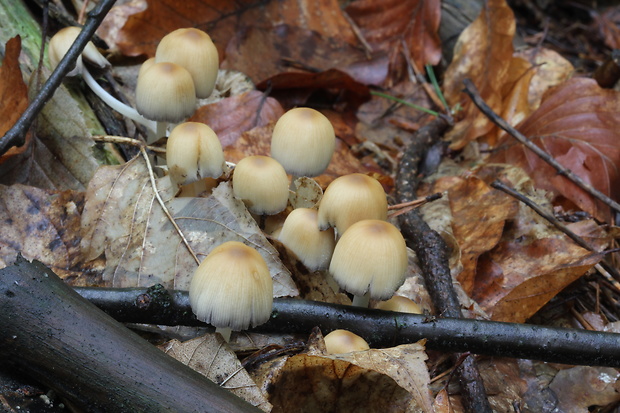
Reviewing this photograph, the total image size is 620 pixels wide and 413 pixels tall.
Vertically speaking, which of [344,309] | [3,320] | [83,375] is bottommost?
[344,309]

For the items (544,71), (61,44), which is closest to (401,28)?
(544,71)

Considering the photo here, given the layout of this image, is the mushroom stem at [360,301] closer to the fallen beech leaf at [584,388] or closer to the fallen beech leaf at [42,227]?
the fallen beech leaf at [584,388]

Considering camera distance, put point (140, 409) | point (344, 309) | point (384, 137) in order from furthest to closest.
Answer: point (384, 137) < point (344, 309) < point (140, 409)

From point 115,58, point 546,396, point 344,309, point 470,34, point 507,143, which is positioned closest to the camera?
point 344,309

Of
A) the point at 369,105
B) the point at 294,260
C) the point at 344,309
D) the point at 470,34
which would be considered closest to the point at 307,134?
the point at 294,260

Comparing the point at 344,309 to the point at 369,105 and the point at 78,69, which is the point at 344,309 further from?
the point at 369,105

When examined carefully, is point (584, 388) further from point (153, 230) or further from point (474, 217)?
point (153, 230)

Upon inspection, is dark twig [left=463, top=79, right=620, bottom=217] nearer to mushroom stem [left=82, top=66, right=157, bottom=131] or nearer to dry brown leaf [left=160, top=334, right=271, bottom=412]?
mushroom stem [left=82, top=66, right=157, bottom=131]
